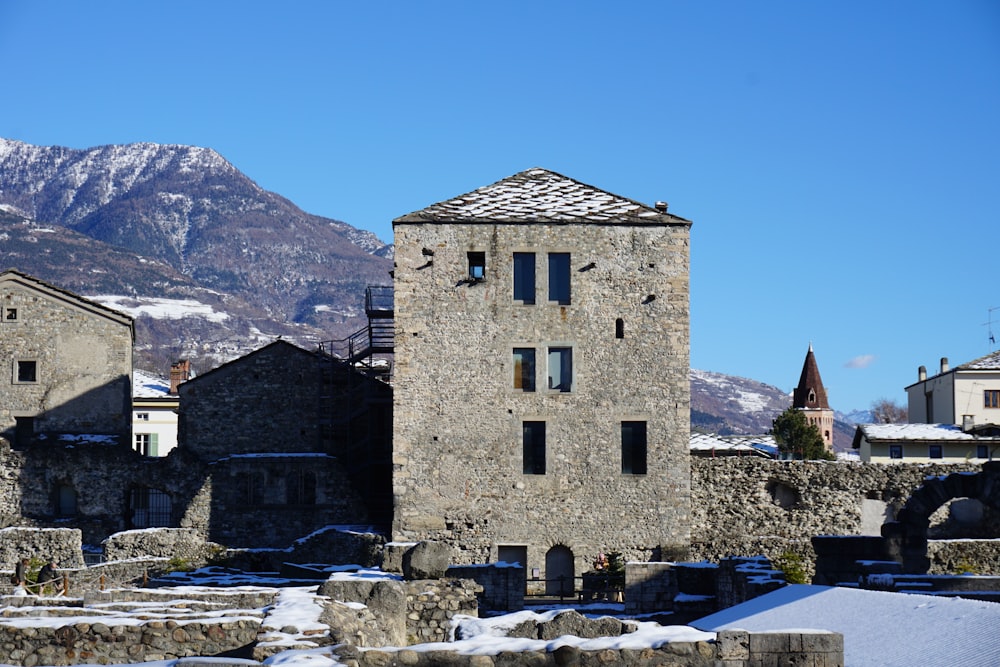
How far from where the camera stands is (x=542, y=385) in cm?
4062

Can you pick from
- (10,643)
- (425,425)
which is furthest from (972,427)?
(10,643)

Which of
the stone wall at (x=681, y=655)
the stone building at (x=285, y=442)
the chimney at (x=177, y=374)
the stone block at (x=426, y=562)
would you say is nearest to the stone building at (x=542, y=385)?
the stone building at (x=285, y=442)

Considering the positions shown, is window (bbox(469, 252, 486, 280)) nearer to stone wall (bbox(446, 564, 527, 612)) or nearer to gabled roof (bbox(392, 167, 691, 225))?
gabled roof (bbox(392, 167, 691, 225))

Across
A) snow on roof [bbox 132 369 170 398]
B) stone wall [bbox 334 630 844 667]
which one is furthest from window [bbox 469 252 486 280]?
snow on roof [bbox 132 369 170 398]

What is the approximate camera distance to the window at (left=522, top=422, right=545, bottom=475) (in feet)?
133

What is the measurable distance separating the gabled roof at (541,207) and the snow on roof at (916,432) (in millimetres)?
33402

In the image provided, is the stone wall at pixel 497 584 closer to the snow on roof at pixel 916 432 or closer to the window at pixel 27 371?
the window at pixel 27 371

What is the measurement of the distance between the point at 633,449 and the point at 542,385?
9.77 feet

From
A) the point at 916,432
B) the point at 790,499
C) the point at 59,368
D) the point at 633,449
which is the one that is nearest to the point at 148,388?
the point at 59,368

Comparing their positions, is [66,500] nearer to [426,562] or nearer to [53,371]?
[53,371]

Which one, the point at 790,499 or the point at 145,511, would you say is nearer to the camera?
the point at 790,499

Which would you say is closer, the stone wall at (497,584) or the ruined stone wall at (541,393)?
the stone wall at (497,584)

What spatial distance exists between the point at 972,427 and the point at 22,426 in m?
42.9

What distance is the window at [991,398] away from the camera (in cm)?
7744
